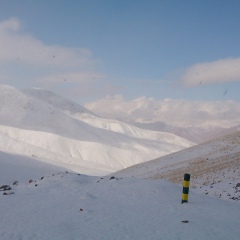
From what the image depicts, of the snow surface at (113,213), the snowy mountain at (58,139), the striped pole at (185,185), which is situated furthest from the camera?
the snowy mountain at (58,139)

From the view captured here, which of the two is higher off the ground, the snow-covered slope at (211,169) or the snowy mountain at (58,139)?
the snowy mountain at (58,139)

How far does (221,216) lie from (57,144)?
103383 mm

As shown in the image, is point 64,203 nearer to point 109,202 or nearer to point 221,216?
point 109,202

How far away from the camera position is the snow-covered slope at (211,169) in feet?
59.7

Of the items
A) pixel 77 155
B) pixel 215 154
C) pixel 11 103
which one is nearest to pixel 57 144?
pixel 77 155

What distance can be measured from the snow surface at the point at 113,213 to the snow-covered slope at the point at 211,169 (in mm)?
4968

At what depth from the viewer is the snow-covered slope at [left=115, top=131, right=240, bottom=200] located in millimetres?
18203

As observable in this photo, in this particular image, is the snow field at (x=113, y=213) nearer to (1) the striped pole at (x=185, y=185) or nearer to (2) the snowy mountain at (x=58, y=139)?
(1) the striped pole at (x=185, y=185)

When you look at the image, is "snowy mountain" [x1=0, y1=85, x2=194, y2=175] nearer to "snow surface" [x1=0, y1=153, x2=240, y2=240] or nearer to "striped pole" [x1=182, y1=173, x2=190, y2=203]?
"snow surface" [x1=0, y1=153, x2=240, y2=240]

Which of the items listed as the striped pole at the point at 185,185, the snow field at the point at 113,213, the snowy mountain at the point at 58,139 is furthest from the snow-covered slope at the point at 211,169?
the snowy mountain at the point at 58,139

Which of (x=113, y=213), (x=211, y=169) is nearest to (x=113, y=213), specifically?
(x=113, y=213)

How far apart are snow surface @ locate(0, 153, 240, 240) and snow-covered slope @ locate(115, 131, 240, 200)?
4968 mm

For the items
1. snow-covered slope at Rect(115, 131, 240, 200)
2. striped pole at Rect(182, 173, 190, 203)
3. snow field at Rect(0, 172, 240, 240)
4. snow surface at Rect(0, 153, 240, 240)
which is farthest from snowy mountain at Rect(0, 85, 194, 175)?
striped pole at Rect(182, 173, 190, 203)

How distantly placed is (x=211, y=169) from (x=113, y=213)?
19.3 metres
